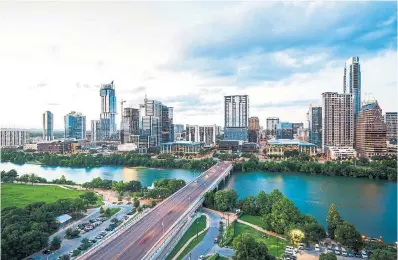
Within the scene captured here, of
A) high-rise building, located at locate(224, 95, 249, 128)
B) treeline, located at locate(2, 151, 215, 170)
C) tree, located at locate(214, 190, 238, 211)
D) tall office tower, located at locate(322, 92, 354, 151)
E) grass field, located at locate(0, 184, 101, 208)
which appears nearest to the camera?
tree, located at locate(214, 190, 238, 211)

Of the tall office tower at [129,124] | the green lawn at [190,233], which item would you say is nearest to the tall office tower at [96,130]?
the tall office tower at [129,124]

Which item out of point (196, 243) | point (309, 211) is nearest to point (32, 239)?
point (196, 243)

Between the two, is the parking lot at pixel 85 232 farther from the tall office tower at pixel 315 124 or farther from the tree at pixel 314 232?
the tall office tower at pixel 315 124

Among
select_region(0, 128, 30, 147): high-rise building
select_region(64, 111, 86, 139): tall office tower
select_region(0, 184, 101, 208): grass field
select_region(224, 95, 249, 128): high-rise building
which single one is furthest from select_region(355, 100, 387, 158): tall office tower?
select_region(64, 111, 86, 139): tall office tower

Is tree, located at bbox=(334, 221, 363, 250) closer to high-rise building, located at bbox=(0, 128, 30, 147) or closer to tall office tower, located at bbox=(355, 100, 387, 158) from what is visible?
tall office tower, located at bbox=(355, 100, 387, 158)

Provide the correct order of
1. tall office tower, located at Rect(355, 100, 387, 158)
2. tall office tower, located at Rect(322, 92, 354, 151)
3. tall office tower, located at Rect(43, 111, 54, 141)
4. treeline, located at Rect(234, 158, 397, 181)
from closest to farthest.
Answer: treeline, located at Rect(234, 158, 397, 181), tall office tower, located at Rect(355, 100, 387, 158), tall office tower, located at Rect(322, 92, 354, 151), tall office tower, located at Rect(43, 111, 54, 141)

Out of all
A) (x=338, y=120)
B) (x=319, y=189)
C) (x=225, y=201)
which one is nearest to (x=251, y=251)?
(x=225, y=201)
